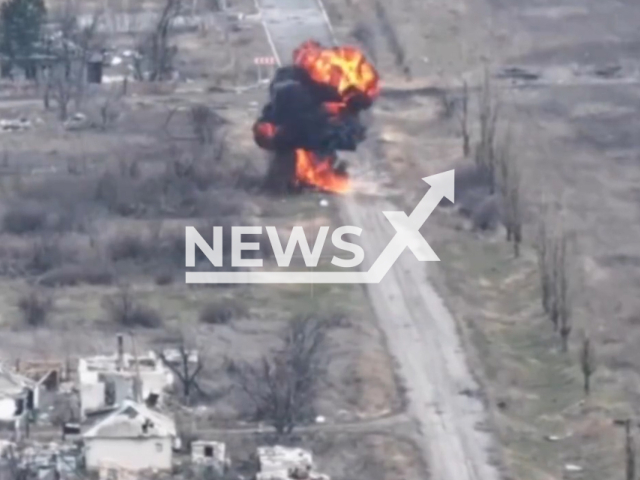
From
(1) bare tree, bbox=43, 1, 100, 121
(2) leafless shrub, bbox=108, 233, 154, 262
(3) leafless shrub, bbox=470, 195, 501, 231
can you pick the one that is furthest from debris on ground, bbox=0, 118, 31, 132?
(3) leafless shrub, bbox=470, 195, 501, 231

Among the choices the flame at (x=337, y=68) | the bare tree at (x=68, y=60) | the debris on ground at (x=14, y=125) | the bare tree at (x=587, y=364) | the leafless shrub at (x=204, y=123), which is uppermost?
the flame at (x=337, y=68)

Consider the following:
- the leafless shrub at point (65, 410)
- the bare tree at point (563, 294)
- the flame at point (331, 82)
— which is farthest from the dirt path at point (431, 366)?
the leafless shrub at point (65, 410)

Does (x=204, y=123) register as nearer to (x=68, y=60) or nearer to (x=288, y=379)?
(x=68, y=60)

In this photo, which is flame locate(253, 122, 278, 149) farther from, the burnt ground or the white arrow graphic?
the white arrow graphic

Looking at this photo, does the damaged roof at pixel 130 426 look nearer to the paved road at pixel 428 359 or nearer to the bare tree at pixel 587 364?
the paved road at pixel 428 359

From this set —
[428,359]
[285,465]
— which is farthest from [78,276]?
[285,465]

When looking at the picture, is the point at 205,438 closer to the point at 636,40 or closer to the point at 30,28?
the point at 30,28

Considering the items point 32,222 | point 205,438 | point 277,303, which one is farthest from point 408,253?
point 205,438
